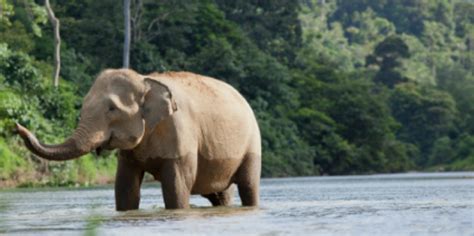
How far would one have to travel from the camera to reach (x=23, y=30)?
60.8m

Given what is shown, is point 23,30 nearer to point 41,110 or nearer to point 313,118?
point 41,110

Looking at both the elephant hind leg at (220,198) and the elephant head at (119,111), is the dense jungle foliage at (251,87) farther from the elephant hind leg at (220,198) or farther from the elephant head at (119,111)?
the elephant head at (119,111)

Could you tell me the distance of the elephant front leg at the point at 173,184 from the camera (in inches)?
749

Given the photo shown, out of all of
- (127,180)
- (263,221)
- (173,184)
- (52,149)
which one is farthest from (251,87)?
(263,221)

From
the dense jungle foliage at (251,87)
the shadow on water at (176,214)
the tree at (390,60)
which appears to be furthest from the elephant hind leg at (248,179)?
the tree at (390,60)

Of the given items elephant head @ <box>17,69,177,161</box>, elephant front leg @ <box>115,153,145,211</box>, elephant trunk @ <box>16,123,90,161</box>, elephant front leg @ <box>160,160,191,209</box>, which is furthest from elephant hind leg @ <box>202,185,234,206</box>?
elephant trunk @ <box>16,123,90,161</box>

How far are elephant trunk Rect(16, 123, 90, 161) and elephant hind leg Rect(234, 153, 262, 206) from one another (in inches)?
169

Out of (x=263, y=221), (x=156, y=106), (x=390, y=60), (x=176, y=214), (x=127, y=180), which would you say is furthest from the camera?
(x=390, y=60)

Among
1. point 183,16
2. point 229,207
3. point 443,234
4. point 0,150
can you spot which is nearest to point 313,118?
point 183,16

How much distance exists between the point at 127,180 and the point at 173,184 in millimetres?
675

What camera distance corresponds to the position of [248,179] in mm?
21641

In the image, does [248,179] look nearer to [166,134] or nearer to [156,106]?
[166,134]

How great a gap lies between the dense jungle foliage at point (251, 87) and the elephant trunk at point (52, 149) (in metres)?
25.3

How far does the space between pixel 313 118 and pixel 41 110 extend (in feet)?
103
